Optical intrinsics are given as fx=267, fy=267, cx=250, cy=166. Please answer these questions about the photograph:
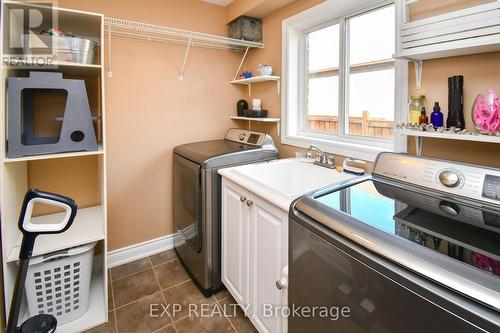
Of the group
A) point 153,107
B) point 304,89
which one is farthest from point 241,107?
point 153,107

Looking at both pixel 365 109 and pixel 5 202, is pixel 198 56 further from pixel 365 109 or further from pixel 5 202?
pixel 5 202

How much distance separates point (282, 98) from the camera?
2283mm

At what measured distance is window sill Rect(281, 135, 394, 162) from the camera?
1.61 metres

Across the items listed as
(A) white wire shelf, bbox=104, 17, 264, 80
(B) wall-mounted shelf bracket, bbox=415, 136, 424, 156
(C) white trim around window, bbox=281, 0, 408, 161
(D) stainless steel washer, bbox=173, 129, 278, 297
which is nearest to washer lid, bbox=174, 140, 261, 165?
(D) stainless steel washer, bbox=173, 129, 278, 297

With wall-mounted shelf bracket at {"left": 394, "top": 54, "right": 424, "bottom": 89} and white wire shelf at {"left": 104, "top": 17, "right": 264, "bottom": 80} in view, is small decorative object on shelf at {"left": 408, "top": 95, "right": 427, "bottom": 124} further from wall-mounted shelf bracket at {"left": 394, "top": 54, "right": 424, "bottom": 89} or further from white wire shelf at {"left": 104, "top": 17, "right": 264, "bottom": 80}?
white wire shelf at {"left": 104, "top": 17, "right": 264, "bottom": 80}

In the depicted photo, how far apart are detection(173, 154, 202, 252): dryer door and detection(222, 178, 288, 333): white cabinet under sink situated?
0.21 meters

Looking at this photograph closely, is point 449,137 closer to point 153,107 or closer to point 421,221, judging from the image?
point 421,221

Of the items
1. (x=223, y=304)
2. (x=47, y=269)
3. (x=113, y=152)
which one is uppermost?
(x=113, y=152)

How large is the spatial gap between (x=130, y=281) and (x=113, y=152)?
104 centimetres

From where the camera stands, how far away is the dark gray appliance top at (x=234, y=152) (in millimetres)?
1834

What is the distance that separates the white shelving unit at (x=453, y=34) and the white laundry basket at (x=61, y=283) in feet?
6.88

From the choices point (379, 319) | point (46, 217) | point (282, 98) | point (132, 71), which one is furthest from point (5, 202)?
point (282, 98)
